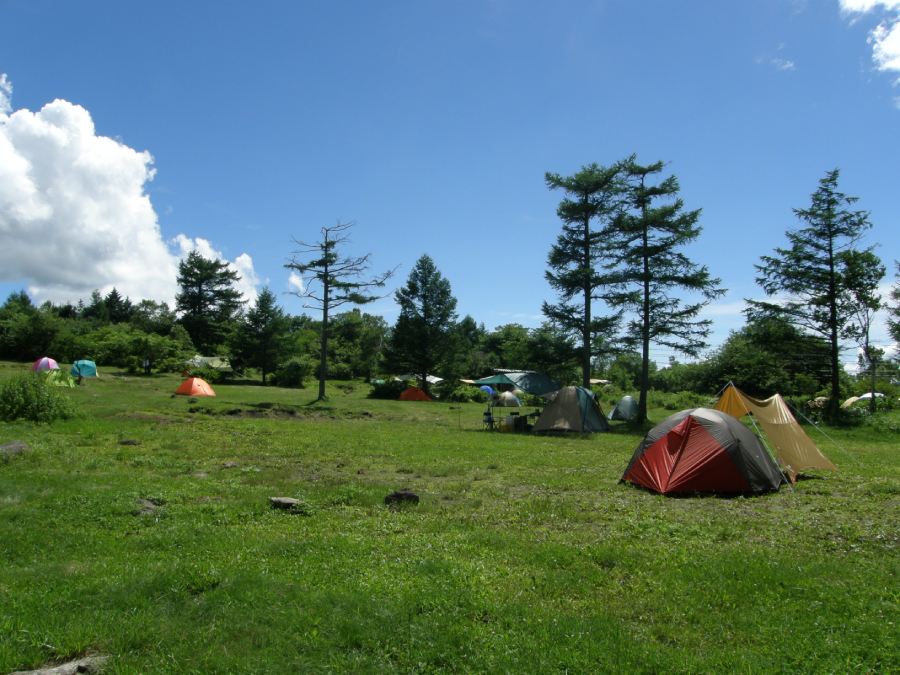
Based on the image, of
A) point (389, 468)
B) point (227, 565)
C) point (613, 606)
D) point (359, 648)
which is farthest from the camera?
point (389, 468)

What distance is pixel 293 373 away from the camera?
51.3 m

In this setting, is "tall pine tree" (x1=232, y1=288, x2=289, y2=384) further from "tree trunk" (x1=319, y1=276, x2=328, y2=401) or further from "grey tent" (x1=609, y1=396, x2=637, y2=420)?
"grey tent" (x1=609, y1=396, x2=637, y2=420)

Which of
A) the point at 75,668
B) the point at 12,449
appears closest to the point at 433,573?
the point at 75,668

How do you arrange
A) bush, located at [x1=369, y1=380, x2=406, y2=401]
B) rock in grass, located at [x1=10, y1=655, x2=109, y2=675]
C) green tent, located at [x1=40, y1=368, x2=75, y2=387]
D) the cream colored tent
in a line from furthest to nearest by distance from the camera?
1. bush, located at [x1=369, y1=380, x2=406, y2=401]
2. green tent, located at [x1=40, y1=368, x2=75, y2=387]
3. the cream colored tent
4. rock in grass, located at [x1=10, y1=655, x2=109, y2=675]

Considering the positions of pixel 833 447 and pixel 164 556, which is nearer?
pixel 164 556

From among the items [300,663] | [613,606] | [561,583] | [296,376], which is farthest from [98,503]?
[296,376]

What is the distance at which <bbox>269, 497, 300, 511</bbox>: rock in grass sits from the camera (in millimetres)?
8477

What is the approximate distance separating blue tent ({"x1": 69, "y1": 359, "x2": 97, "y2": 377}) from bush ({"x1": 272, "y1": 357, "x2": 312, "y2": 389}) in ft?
49.1

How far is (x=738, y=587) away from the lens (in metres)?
5.45

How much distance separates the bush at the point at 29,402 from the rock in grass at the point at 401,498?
14.4 metres

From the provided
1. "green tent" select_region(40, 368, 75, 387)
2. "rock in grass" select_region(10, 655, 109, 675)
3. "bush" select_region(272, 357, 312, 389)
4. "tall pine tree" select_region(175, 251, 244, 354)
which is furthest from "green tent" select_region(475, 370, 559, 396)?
"tall pine tree" select_region(175, 251, 244, 354)

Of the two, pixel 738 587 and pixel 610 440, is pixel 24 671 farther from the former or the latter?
pixel 610 440

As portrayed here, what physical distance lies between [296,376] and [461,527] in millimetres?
45782

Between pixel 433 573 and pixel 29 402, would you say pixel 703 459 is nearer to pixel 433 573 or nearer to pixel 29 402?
pixel 433 573
